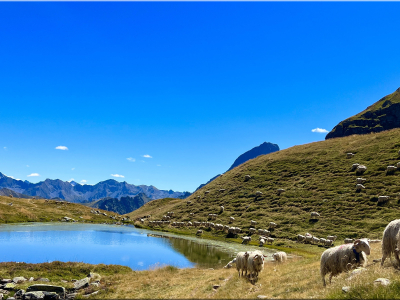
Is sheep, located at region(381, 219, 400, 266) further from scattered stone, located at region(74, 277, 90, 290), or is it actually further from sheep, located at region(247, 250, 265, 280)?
scattered stone, located at region(74, 277, 90, 290)

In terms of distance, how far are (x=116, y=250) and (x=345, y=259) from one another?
36.0 metres

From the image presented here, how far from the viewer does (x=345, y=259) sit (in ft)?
50.6

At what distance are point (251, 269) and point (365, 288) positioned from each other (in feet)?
35.5

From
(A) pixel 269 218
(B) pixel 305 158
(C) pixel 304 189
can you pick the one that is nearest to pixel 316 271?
(A) pixel 269 218

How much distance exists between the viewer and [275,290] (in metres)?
15.8

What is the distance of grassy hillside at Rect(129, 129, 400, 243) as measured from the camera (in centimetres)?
5035

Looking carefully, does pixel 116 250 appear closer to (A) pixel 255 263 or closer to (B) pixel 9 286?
(B) pixel 9 286

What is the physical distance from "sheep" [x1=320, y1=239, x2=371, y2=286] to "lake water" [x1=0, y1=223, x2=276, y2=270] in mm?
20892

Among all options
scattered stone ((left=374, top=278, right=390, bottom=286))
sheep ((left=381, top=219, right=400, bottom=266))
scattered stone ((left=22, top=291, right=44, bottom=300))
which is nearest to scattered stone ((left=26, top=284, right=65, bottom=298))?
scattered stone ((left=22, top=291, right=44, bottom=300))

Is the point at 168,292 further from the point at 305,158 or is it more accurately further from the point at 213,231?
the point at 305,158

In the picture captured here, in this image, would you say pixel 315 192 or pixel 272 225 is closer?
pixel 272 225

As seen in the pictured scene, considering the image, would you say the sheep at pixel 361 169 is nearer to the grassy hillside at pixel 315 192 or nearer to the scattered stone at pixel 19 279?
the grassy hillside at pixel 315 192

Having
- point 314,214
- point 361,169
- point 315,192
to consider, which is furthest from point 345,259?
point 361,169

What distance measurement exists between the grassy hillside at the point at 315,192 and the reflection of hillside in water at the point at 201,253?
15.5 meters
